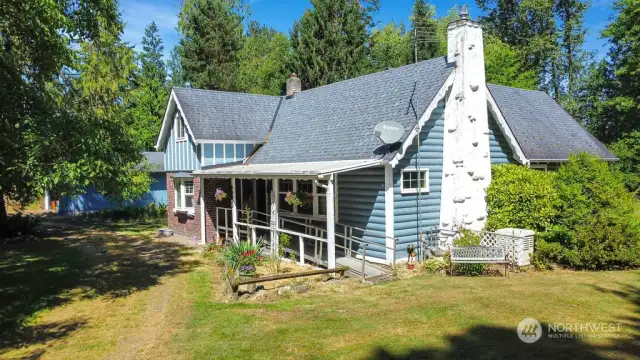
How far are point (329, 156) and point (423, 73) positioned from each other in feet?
14.8

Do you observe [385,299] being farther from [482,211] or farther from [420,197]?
[482,211]

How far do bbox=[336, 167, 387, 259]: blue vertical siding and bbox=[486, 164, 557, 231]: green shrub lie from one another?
13.2 feet

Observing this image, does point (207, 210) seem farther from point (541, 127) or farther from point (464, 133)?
point (541, 127)

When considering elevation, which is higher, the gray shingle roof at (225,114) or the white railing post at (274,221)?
the gray shingle roof at (225,114)

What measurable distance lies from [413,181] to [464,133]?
249 cm

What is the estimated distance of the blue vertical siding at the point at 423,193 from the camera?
1400cm

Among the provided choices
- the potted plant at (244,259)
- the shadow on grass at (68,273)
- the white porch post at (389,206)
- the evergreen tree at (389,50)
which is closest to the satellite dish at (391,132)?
the white porch post at (389,206)

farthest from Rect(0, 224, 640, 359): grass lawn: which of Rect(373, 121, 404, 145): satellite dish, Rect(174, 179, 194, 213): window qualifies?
Rect(174, 179, 194, 213): window

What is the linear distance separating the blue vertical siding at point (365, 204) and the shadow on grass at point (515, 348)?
5.91 meters

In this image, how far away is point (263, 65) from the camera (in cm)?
5122

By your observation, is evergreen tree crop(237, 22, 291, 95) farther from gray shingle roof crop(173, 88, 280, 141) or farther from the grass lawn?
the grass lawn

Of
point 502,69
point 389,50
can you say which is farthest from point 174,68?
point 502,69

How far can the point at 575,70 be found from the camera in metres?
43.4

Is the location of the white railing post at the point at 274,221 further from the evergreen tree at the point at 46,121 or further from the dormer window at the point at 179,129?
the dormer window at the point at 179,129
